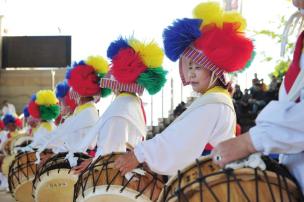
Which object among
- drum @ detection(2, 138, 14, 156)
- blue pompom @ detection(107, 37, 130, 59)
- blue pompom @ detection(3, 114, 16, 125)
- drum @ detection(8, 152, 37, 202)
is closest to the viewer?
blue pompom @ detection(107, 37, 130, 59)

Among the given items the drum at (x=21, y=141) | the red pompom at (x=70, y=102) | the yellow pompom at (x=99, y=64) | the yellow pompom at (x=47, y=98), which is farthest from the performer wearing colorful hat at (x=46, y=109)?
the yellow pompom at (x=99, y=64)

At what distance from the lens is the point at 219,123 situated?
262 cm

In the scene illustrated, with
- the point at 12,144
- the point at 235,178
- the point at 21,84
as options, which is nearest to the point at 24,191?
the point at 12,144

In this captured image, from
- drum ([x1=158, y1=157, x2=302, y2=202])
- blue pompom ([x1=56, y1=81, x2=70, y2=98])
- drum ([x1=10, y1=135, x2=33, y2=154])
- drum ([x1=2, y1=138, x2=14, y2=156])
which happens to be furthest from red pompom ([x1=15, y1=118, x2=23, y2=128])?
drum ([x1=158, y1=157, x2=302, y2=202])

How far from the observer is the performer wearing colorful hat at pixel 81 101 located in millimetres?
4668

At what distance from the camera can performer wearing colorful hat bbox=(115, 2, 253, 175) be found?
250cm

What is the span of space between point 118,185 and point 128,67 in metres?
1.15

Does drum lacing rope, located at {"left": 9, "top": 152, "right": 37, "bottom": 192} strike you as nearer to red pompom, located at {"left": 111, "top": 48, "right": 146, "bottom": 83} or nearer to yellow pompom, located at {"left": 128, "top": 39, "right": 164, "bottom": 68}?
red pompom, located at {"left": 111, "top": 48, "right": 146, "bottom": 83}

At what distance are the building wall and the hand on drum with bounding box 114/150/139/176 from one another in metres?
17.3

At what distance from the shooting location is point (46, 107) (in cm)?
747

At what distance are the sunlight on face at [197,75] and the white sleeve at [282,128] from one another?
47.7 inches

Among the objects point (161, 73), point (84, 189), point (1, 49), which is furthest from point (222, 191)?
point (1, 49)

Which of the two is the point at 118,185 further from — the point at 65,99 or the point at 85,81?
the point at 65,99

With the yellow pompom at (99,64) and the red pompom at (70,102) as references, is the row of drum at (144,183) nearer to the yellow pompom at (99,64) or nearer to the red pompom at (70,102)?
the red pompom at (70,102)
